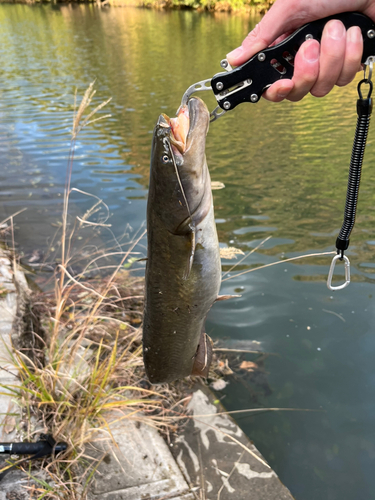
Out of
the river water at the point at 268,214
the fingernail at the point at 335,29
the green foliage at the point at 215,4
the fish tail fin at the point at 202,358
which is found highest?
the green foliage at the point at 215,4

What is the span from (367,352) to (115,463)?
2771 mm

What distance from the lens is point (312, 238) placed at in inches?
244

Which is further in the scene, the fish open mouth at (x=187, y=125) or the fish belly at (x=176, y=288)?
the fish belly at (x=176, y=288)

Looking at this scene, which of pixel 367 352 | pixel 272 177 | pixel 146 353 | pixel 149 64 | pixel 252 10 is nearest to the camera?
pixel 146 353

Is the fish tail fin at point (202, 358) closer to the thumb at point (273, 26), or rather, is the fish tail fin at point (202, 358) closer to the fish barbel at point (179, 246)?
the fish barbel at point (179, 246)

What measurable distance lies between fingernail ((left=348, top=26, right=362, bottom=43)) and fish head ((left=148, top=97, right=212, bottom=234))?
60cm

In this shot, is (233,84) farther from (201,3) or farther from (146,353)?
(201,3)

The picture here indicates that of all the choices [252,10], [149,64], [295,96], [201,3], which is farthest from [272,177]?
[201,3]

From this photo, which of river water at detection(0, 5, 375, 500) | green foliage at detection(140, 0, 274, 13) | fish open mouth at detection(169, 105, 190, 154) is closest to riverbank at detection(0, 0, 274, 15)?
green foliage at detection(140, 0, 274, 13)

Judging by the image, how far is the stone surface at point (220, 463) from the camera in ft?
8.48

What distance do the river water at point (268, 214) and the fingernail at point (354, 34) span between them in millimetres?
2988

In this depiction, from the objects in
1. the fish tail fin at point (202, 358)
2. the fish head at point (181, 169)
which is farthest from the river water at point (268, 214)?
the fish head at point (181, 169)

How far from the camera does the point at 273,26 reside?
62.4 inches

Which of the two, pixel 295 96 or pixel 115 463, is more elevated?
pixel 295 96
